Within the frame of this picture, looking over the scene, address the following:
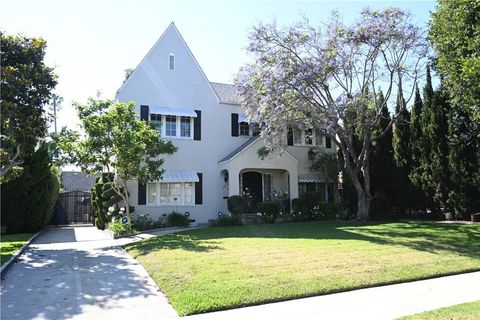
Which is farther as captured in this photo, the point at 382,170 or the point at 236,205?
the point at 382,170

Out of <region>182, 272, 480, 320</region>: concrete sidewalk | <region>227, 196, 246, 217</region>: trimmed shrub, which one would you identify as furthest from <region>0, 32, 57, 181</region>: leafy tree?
<region>182, 272, 480, 320</region>: concrete sidewalk

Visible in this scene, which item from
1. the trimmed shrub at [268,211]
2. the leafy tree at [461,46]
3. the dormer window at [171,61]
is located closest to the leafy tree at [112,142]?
the trimmed shrub at [268,211]

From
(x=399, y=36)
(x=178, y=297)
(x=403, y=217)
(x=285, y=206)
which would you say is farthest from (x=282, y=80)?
(x=178, y=297)

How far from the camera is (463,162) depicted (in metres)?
18.4

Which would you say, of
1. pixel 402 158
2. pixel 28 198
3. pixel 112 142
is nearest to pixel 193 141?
pixel 112 142

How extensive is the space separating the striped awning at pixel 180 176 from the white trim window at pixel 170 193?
20.6 inches

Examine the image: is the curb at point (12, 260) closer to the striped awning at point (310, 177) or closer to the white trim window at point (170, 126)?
the white trim window at point (170, 126)

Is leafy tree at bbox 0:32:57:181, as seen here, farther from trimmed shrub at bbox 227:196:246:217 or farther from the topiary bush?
trimmed shrub at bbox 227:196:246:217

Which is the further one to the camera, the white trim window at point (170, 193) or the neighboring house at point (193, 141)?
the neighboring house at point (193, 141)

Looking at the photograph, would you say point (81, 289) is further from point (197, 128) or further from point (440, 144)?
point (440, 144)

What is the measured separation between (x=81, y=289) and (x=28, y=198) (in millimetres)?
14293

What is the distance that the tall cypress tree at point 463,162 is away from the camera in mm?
18156

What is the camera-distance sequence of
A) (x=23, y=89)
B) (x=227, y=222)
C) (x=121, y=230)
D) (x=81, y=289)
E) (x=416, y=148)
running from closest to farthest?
(x=81, y=289) < (x=23, y=89) < (x=121, y=230) < (x=227, y=222) < (x=416, y=148)

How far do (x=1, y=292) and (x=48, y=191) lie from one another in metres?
14.3
